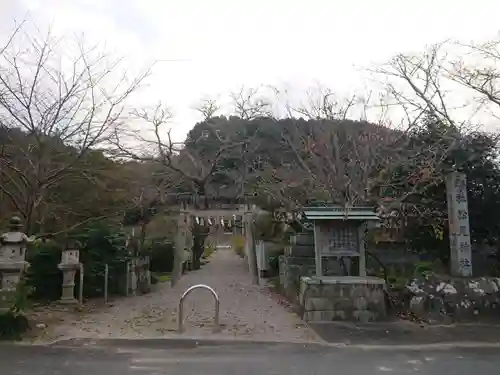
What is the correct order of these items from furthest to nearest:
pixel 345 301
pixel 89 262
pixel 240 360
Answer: pixel 89 262
pixel 345 301
pixel 240 360

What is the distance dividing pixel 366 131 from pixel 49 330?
13.7 meters

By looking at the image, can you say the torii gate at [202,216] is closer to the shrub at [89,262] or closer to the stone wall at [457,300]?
the shrub at [89,262]

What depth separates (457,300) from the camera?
10102 mm

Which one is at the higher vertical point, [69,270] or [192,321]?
[69,270]

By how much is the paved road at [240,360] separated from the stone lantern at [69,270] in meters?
4.34

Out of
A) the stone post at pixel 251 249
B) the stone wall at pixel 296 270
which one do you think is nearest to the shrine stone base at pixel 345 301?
the stone wall at pixel 296 270

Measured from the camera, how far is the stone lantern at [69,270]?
1195cm

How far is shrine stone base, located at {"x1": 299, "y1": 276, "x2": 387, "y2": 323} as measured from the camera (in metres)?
10.0

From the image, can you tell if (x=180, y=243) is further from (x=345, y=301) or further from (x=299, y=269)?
(x=345, y=301)

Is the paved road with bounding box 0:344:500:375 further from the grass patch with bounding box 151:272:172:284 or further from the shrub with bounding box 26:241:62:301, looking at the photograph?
the grass patch with bounding box 151:272:172:284

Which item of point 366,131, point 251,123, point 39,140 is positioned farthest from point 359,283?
point 251,123

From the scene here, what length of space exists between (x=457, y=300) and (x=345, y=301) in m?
2.34

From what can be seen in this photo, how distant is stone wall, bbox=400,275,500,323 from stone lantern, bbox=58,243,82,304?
26.4 feet

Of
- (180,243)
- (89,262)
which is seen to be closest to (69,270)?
(89,262)
